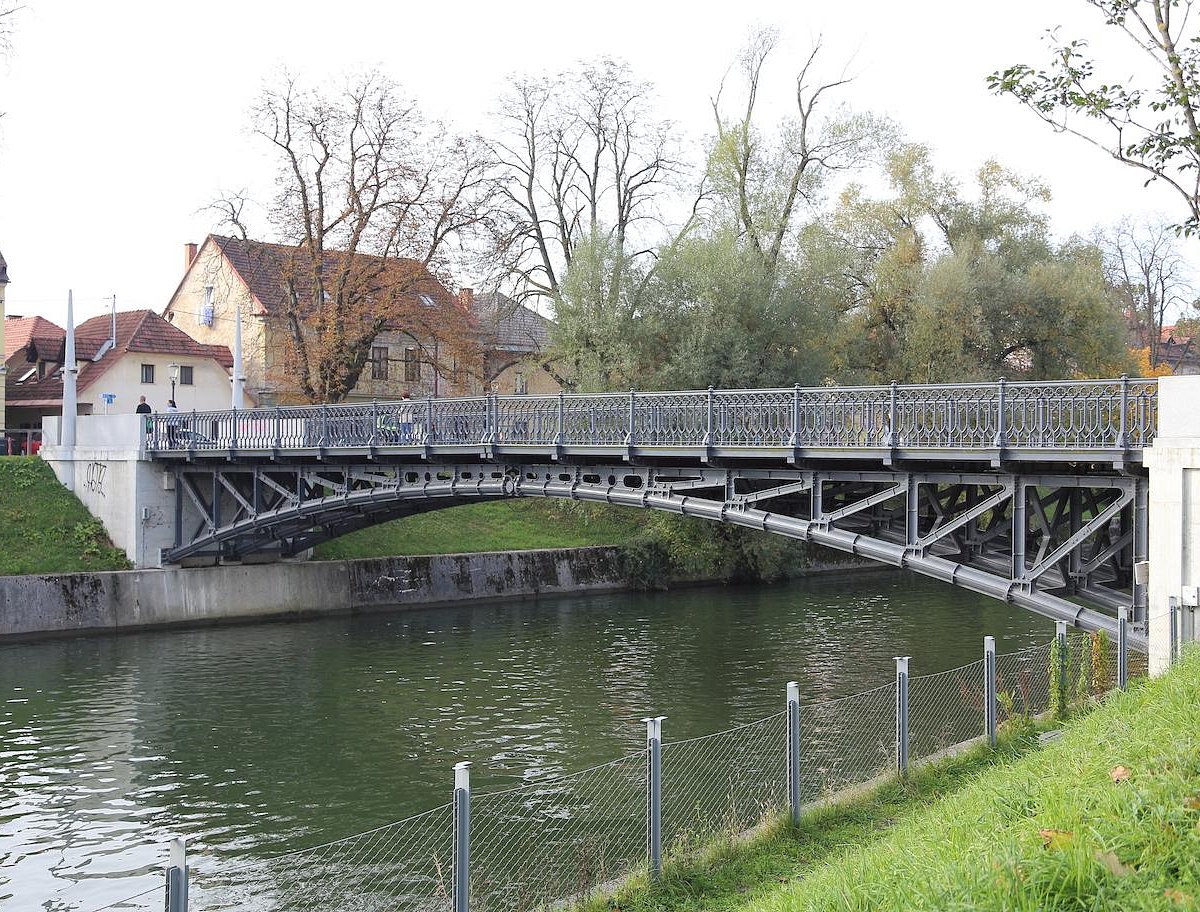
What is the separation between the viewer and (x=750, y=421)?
19.0 metres

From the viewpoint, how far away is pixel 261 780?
16.2 metres

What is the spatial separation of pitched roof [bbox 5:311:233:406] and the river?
25454mm

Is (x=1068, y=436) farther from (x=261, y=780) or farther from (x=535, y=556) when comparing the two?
(x=535, y=556)

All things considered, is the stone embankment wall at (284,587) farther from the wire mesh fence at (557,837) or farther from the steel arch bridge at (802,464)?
the wire mesh fence at (557,837)

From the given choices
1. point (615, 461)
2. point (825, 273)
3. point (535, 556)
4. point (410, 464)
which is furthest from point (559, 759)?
point (825, 273)

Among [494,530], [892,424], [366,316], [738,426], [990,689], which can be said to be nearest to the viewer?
[990,689]

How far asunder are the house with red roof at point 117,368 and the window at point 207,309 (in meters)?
1.74

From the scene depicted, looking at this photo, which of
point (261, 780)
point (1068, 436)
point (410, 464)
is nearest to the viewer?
point (1068, 436)

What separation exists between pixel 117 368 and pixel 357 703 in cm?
3488

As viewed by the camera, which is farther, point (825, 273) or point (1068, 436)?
point (825, 273)

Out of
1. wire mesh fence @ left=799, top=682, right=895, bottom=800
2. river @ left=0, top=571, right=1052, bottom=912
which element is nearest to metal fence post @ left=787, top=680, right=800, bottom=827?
wire mesh fence @ left=799, top=682, right=895, bottom=800

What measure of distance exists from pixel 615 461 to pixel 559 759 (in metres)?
6.91

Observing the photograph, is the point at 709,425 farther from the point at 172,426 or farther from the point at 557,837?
the point at 172,426

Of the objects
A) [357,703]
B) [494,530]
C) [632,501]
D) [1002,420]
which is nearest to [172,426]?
[494,530]
